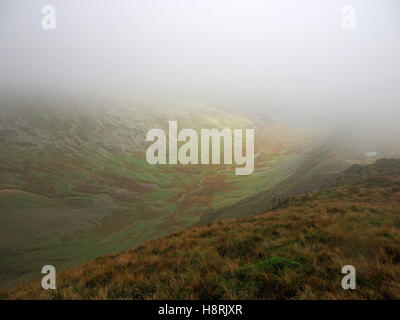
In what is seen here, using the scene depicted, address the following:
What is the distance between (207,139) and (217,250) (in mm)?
181489

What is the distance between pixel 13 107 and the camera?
15725 centimetres

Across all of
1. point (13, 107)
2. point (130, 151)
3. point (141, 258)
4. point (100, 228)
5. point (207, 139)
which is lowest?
point (100, 228)

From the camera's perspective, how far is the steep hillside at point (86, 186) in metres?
58.2

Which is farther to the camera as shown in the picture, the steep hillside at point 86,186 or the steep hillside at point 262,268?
the steep hillside at point 86,186

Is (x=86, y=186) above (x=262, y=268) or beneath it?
above

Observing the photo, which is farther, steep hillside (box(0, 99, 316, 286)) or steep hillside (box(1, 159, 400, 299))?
steep hillside (box(0, 99, 316, 286))

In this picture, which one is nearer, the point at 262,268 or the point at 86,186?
the point at 262,268

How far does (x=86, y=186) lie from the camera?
105 meters

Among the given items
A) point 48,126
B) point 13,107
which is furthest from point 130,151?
point 13,107

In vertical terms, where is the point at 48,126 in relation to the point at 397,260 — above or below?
above

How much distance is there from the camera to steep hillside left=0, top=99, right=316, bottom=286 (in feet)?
191
